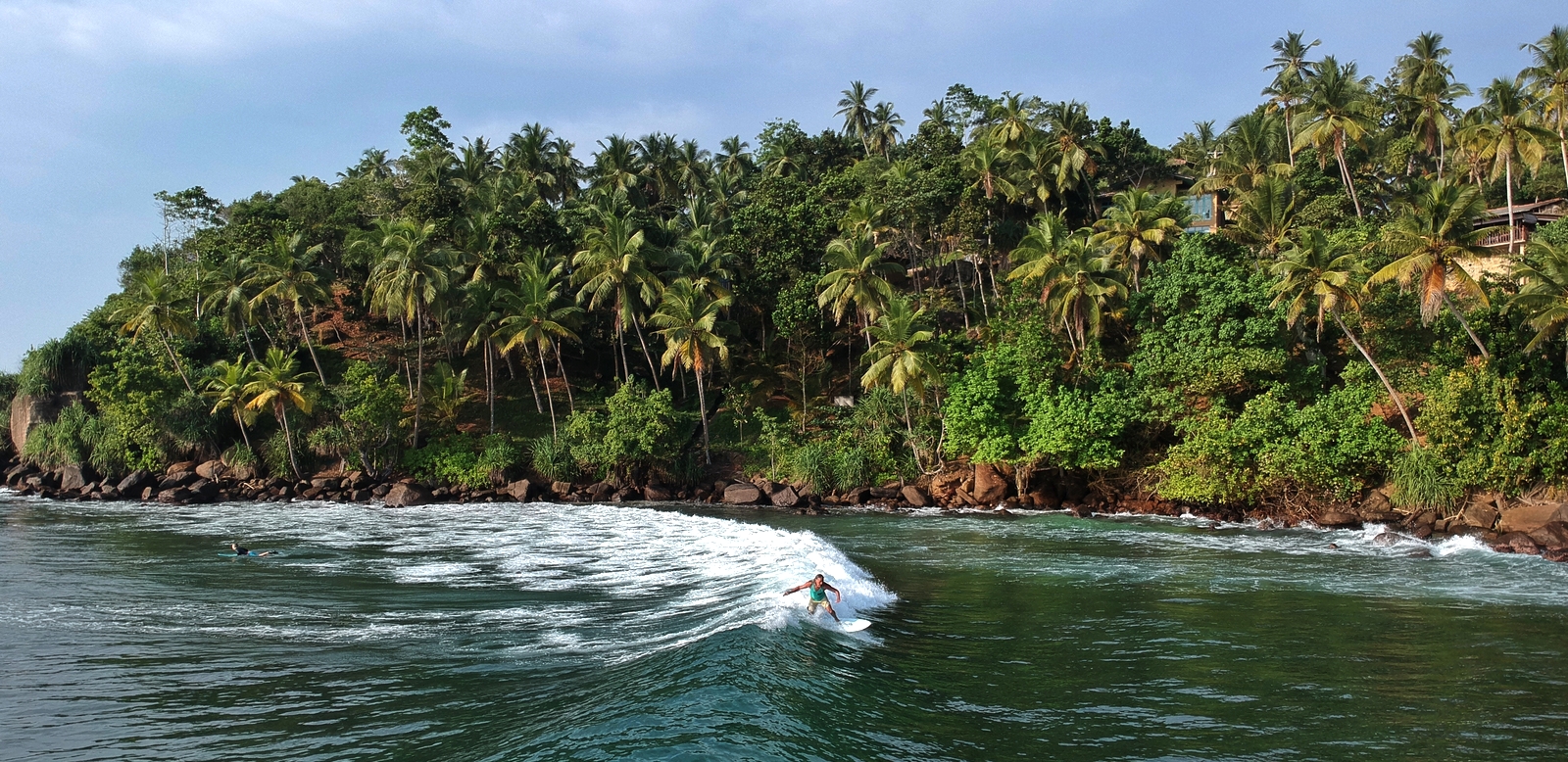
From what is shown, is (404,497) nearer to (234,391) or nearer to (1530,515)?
(234,391)

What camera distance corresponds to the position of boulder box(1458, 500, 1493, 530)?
88.1 feet

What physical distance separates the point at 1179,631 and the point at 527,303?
111 feet

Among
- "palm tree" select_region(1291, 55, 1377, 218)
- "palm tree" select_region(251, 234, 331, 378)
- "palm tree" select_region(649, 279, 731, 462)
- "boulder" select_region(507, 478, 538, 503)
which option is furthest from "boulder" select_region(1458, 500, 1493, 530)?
"palm tree" select_region(251, 234, 331, 378)

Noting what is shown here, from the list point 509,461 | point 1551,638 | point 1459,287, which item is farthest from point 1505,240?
point 509,461

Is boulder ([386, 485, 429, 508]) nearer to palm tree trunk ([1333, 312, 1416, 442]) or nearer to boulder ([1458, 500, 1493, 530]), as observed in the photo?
palm tree trunk ([1333, 312, 1416, 442])

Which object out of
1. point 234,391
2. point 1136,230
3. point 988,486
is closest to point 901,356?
point 988,486

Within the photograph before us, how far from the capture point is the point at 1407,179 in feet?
163

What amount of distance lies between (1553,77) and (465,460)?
158 feet

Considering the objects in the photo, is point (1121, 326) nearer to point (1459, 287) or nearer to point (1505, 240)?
point (1459, 287)

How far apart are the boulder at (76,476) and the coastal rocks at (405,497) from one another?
47.1ft

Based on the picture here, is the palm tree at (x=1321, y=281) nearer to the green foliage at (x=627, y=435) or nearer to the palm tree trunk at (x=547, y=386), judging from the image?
the green foliage at (x=627, y=435)

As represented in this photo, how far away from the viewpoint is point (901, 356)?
36.6 metres

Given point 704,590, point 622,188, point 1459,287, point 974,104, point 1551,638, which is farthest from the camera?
point 974,104

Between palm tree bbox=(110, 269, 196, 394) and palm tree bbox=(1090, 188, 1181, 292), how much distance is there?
42120 mm
